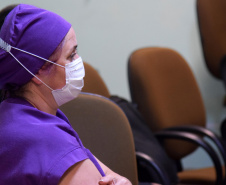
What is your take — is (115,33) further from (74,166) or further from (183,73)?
(74,166)

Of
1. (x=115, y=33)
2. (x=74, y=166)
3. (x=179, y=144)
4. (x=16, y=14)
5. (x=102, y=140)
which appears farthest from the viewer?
(x=115, y=33)

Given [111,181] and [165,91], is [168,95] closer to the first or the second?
[165,91]

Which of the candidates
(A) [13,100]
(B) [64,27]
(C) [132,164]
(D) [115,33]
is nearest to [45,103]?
(A) [13,100]

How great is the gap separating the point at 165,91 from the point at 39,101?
119 centimetres

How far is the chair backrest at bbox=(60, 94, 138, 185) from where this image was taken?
154 centimetres

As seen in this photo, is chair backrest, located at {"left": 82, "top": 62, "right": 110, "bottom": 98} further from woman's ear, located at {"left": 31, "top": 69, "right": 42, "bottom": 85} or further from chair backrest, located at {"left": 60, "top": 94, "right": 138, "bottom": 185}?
woman's ear, located at {"left": 31, "top": 69, "right": 42, "bottom": 85}

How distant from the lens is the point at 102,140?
1.55 m

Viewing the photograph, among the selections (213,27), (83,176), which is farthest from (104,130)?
(213,27)

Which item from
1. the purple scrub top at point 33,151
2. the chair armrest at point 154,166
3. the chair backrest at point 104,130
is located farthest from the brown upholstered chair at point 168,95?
the purple scrub top at point 33,151

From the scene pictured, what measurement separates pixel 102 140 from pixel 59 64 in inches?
16.0

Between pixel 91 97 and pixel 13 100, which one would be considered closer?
pixel 13 100

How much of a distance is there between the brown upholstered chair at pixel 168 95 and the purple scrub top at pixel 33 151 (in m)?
1.15

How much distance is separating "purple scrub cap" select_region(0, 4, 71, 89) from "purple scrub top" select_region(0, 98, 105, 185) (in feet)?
0.36

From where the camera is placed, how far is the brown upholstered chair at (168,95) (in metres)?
2.24
